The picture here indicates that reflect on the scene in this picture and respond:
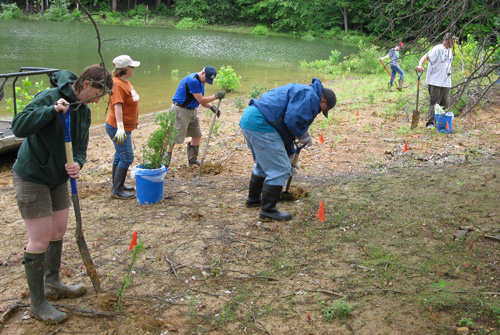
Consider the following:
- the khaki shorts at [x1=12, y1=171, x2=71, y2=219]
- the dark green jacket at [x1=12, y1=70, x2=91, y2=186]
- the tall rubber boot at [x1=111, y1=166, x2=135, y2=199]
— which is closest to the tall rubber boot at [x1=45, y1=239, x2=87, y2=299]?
the khaki shorts at [x1=12, y1=171, x2=71, y2=219]

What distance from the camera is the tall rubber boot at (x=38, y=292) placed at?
9.69 ft

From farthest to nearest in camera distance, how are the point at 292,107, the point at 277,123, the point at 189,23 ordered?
the point at 189,23, the point at 277,123, the point at 292,107

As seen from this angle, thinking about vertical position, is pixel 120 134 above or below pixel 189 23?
below

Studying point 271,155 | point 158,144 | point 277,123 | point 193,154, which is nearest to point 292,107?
point 277,123

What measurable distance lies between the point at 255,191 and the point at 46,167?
2604 mm

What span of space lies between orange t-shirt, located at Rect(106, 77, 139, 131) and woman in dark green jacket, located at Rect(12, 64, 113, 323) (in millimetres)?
2047

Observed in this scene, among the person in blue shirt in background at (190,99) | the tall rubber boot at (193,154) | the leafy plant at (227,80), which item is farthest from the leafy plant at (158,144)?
the leafy plant at (227,80)

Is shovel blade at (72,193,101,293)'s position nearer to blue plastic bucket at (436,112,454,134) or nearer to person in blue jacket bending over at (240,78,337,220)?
person in blue jacket bending over at (240,78,337,220)

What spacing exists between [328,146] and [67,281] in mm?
5243

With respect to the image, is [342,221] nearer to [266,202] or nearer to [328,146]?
[266,202]

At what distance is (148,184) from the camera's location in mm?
5129

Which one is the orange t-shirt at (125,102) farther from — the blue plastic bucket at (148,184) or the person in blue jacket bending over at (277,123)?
the person in blue jacket bending over at (277,123)

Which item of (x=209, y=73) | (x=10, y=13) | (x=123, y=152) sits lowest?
(x=123, y=152)

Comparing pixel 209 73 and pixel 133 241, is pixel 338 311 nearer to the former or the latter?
pixel 133 241
